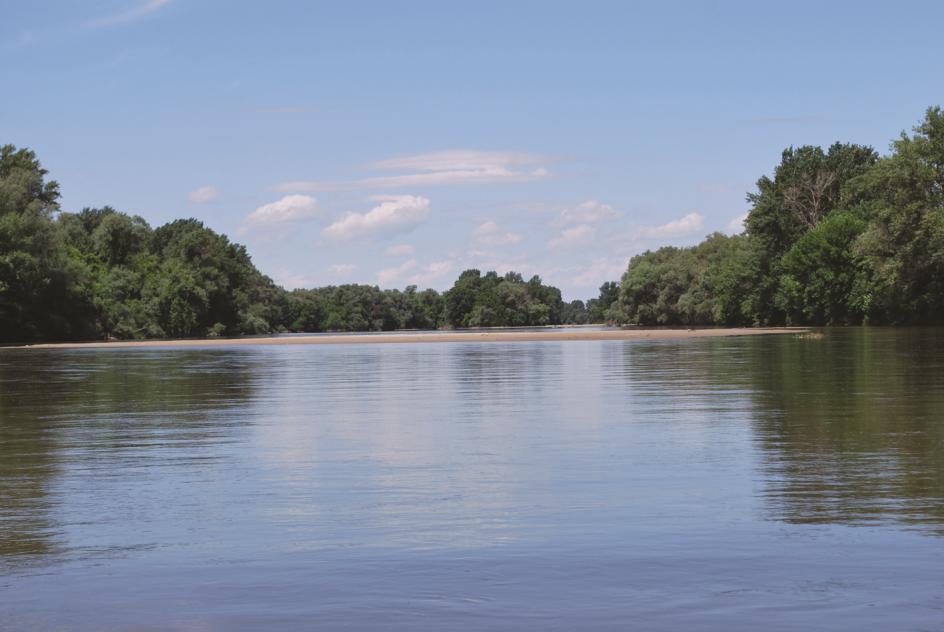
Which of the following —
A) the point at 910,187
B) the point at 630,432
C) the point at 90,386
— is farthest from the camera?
the point at 910,187

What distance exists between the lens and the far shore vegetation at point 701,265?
325 feet

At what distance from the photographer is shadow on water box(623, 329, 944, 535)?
34.0 feet

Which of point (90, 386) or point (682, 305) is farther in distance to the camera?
point (682, 305)

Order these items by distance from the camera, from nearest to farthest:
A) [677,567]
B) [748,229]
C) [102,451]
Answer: [677,567] < [102,451] < [748,229]

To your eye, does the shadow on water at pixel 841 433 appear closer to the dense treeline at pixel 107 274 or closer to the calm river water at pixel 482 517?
the calm river water at pixel 482 517

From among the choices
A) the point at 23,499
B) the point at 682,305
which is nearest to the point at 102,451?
the point at 23,499

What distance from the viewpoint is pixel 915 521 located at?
31.2 ft

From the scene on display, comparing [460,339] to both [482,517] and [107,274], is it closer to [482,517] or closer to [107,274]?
[107,274]

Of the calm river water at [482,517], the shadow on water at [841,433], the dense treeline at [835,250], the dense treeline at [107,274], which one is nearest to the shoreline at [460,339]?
the dense treeline at [107,274]

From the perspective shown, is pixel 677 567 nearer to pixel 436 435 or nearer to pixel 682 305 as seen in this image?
pixel 436 435

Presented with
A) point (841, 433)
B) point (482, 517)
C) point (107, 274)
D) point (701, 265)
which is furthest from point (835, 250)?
point (482, 517)

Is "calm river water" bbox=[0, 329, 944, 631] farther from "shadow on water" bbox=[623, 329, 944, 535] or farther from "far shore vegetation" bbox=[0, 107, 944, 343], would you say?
"far shore vegetation" bbox=[0, 107, 944, 343]

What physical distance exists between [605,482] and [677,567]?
4129 mm

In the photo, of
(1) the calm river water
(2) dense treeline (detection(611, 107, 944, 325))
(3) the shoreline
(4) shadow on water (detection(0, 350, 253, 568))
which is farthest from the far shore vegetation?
(1) the calm river water
